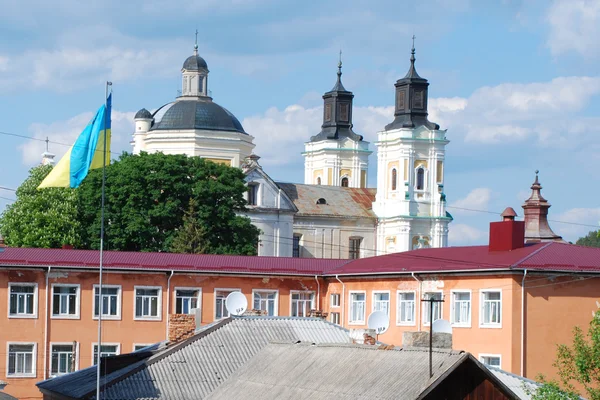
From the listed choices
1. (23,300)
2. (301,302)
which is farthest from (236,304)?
(301,302)

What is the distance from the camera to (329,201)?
112 meters

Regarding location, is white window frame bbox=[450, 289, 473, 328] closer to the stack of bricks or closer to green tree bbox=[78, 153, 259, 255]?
the stack of bricks

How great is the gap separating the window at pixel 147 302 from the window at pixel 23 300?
151 inches

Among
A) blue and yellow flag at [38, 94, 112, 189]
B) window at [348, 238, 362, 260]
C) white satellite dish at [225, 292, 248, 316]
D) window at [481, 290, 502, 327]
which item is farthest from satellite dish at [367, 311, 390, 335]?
window at [348, 238, 362, 260]

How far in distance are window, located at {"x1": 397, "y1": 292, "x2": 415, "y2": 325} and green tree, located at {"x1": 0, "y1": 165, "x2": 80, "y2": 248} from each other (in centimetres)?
3365

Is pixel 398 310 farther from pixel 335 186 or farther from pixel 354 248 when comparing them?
pixel 335 186

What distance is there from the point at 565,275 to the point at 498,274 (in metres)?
2.28

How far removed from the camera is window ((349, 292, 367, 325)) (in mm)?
50875

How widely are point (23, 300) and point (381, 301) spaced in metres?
13.5

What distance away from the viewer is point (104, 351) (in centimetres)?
4897

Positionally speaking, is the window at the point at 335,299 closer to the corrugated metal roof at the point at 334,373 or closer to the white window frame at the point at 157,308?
the white window frame at the point at 157,308

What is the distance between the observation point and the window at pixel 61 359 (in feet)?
158

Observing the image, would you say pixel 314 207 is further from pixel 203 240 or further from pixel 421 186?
pixel 203 240

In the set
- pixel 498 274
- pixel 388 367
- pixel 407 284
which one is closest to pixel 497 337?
pixel 498 274
